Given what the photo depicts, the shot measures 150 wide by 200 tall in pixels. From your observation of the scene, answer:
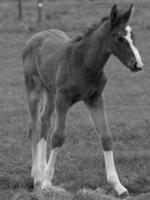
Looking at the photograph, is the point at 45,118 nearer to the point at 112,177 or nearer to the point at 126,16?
the point at 112,177

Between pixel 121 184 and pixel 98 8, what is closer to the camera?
pixel 121 184

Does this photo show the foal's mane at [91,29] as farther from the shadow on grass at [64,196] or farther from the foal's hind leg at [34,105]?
the shadow on grass at [64,196]

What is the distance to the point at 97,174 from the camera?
292 inches

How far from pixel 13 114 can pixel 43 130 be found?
3233 millimetres

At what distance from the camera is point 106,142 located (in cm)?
671

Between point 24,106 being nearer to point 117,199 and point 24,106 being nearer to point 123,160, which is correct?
point 123,160

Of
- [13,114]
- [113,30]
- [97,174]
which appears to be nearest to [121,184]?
[97,174]

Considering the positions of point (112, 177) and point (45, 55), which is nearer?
point (112, 177)

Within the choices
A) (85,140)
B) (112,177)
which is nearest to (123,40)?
(112,177)

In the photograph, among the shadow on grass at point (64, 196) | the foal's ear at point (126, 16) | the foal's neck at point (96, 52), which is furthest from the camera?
the foal's neck at point (96, 52)

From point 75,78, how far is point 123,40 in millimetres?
775

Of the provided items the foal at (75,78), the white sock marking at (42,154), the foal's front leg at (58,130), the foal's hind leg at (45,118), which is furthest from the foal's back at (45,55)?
the white sock marking at (42,154)

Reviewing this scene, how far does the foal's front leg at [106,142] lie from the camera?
21.6ft

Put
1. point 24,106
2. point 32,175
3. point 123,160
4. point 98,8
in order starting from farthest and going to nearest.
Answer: point 98,8 → point 24,106 → point 123,160 → point 32,175
